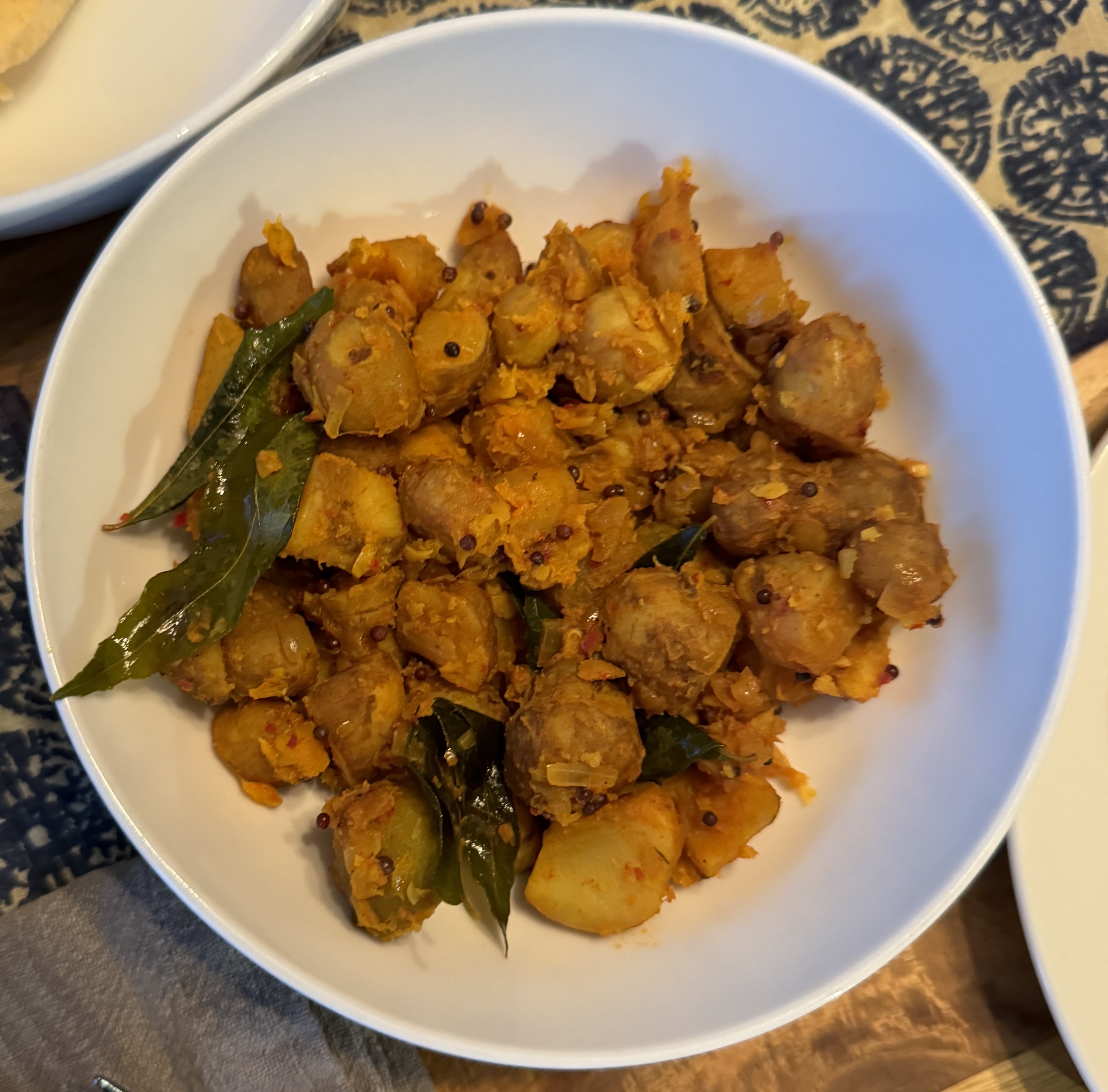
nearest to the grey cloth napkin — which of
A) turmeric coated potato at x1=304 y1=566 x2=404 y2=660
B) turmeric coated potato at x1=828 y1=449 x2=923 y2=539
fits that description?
turmeric coated potato at x1=304 y1=566 x2=404 y2=660

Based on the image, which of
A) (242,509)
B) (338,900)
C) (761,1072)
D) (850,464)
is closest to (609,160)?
(850,464)

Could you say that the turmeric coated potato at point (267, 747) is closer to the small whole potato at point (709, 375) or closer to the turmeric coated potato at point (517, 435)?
the turmeric coated potato at point (517, 435)

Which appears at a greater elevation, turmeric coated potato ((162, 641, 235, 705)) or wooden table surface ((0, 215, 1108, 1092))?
turmeric coated potato ((162, 641, 235, 705))

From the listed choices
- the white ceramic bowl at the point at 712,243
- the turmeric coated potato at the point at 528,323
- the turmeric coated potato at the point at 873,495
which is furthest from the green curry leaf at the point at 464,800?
the turmeric coated potato at the point at 873,495

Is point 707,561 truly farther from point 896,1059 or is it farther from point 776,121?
point 896,1059

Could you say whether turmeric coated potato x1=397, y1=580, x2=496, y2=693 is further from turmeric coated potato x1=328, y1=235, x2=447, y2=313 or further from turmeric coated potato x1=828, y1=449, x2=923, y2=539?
turmeric coated potato x1=828, y1=449, x2=923, y2=539

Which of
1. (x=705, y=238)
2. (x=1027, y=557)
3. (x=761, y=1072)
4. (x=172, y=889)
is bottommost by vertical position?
(x=761, y=1072)
